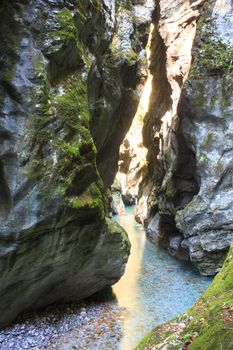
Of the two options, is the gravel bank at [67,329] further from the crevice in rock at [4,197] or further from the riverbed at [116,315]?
the crevice in rock at [4,197]

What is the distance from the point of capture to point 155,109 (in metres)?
27.0

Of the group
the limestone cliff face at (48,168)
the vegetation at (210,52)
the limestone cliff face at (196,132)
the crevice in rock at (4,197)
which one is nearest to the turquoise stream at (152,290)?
the limestone cliff face at (196,132)

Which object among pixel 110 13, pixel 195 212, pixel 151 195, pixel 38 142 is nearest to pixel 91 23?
pixel 110 13

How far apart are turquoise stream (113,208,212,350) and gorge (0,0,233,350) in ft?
3.00

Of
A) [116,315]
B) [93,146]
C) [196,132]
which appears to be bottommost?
[116,315]

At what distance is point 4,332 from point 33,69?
6740mm

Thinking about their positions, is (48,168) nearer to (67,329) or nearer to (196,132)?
(67,329)

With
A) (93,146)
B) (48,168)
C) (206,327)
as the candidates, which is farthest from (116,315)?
(206,327)

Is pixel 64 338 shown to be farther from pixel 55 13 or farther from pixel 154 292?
pixel 55 13

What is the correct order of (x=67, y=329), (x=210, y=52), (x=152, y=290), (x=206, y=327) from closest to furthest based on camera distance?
(x=206, y=327)
(x=67, y=329)
(x=152, y=290)
(x=210, y=52)

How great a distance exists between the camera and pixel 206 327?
4062 millimetres

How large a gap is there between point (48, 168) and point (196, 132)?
10.6 metres

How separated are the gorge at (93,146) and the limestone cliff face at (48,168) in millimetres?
31

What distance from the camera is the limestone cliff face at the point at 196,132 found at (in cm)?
1636
